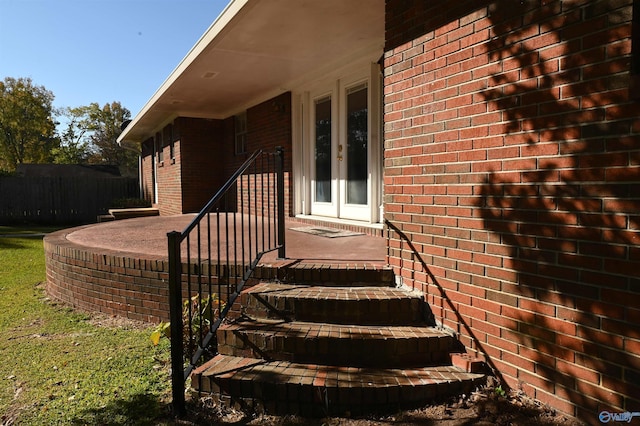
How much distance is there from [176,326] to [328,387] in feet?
3.24

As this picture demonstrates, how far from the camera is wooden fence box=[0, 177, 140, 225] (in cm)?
1659

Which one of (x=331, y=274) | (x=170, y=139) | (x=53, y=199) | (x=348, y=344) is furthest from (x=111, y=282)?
(x=53, y=199)

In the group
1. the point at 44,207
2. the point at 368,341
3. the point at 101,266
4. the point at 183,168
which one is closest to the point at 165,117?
the point at 183,168

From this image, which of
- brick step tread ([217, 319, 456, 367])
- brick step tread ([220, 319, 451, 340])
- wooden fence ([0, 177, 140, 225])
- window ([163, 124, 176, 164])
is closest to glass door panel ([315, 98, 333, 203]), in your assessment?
brick step tread ([220, 319, 451, 340])

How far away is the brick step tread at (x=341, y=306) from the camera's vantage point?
2.99 meters

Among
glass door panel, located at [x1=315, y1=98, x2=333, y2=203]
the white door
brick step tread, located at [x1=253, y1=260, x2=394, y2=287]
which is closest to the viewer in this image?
brick step tread, located at [x1=253, y1=260, x2=394, y2=287]

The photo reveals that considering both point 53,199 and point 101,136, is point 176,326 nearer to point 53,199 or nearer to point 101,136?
point 53,199

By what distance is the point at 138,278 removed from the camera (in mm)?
4133

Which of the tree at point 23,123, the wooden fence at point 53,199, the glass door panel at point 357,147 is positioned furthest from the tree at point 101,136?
the glass door panel at point 357,147

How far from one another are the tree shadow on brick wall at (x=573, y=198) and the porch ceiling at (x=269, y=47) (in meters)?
2.47

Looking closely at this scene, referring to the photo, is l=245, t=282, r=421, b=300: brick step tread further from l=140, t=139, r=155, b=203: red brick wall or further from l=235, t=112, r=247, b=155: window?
l=140, t=139, r=155, b=203: red brick wall

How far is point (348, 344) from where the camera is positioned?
8.89 ft

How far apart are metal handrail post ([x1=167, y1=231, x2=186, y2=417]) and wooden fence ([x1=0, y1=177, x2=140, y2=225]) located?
1643cm

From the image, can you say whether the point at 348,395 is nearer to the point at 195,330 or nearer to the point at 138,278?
the point at 195,330
